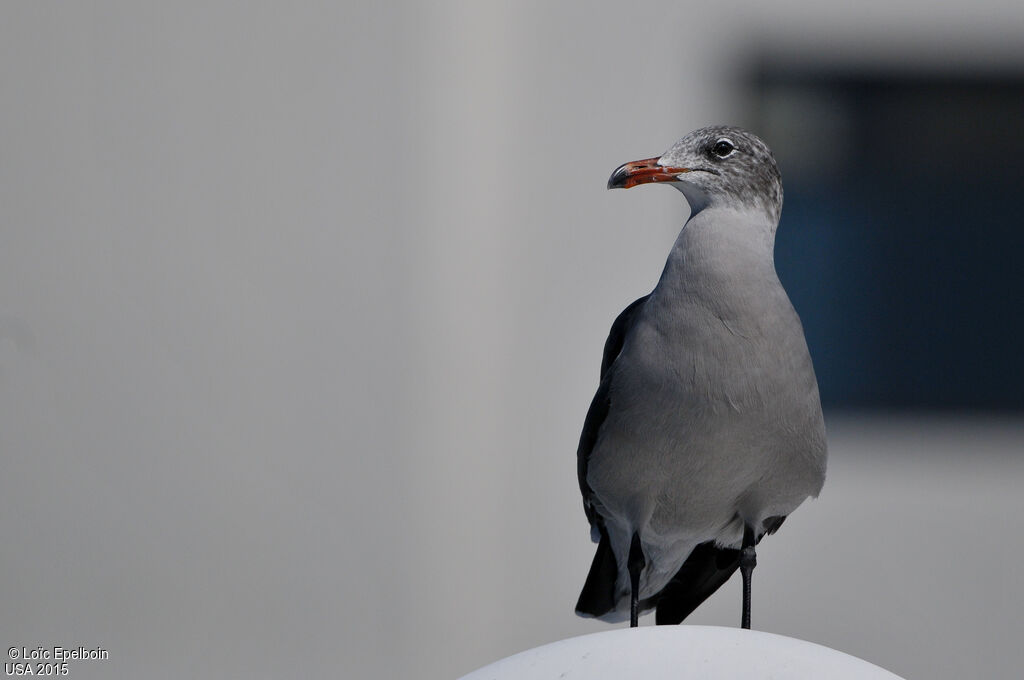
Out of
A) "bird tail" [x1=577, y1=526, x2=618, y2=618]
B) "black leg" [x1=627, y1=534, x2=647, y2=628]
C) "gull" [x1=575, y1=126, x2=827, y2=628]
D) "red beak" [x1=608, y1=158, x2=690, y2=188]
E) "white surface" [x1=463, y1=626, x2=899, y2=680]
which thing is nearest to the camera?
"white surface" [x1=463, y1=626, x2=899, y2=680]

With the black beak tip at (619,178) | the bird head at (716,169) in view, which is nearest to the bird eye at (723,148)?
the bird head at (716,169)

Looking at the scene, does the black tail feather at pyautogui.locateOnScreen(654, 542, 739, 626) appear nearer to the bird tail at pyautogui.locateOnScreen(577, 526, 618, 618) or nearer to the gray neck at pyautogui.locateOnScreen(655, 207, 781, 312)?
the bird tail at pyautogui.locateOnScreen(577, 526, 618, 618)

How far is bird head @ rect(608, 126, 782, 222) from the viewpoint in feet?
6.70

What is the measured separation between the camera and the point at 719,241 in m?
1.99

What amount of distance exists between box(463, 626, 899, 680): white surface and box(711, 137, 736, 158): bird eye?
84cm

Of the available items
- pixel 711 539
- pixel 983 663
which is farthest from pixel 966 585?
pixel 711 539

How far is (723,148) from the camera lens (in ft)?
6.70

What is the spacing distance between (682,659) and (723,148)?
0.92 m

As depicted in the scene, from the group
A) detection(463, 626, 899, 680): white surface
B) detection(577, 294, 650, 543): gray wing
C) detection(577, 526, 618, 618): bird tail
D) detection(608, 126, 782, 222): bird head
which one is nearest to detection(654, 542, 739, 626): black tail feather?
→ detection(577, 526, 618, 618): bird tail

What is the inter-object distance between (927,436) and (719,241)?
3.29 m

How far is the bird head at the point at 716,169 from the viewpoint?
2041 millimetres

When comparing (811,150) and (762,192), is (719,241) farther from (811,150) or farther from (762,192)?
(811,150)

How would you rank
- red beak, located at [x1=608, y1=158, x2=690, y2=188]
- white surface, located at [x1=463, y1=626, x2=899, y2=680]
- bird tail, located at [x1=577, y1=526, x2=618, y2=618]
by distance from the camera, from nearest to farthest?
white surface, located at [x1=463, y1=626, x2=899, y2=680] → red beak, located at [x1=608, y1=158, x2=690, y2=188] → bird tail, located at [x1=577, y1=526, x2=618, y2=618]

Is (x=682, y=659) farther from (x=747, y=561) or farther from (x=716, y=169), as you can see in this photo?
(x=716, y=169)
